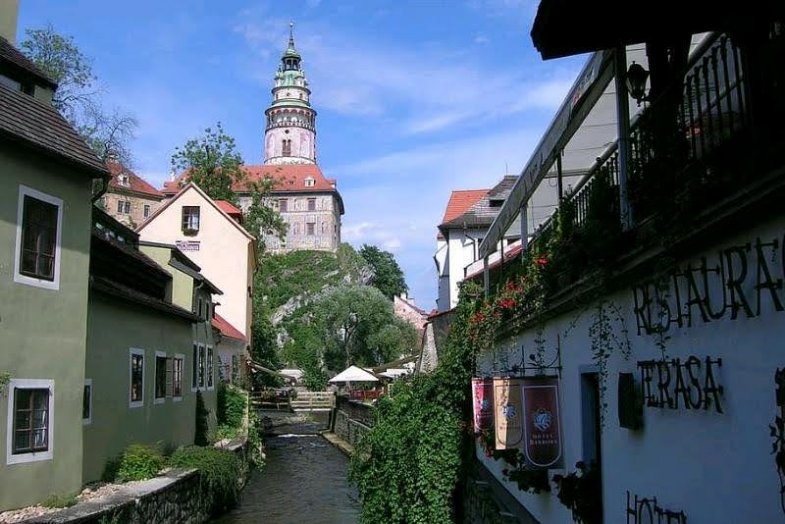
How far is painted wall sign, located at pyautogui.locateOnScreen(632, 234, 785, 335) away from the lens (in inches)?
134

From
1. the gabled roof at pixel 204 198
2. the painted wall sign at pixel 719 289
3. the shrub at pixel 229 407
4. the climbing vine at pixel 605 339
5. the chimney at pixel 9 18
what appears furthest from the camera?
the gabled roof at pixel 204 198

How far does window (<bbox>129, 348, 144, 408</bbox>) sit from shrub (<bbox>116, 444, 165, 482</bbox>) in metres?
1.09

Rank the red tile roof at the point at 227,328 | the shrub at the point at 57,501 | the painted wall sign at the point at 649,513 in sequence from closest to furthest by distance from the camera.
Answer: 1. the painted wall sign at the point at 649,513
2. the shrub at the point at 57,501
3. the red tile roof at the point at 227,328

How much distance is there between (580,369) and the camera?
6.98 m

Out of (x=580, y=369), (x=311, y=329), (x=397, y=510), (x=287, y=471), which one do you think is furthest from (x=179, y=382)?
(x=311, y=329)

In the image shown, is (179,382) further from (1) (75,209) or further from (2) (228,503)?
(1) (75,209)

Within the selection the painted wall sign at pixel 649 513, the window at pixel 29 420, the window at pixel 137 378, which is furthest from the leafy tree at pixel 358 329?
the painted wall sign at pixel 649 513

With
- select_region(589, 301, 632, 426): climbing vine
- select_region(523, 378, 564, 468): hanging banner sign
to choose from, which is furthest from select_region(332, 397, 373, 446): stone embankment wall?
select_region(589, 301, 632, 426): climbing vine

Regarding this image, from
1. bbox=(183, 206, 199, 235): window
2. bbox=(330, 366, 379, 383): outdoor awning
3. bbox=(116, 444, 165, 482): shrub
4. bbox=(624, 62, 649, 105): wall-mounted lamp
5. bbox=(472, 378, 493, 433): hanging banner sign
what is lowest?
bbox=(116, 444, 165, 482): shrub

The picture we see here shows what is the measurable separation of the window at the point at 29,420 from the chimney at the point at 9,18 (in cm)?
793

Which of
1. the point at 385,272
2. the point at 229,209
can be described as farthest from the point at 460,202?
the point at 385,272

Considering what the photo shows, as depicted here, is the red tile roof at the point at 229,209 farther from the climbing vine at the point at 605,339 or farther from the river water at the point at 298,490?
the climbing vine at the point at 605,339

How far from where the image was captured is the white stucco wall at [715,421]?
3424mm

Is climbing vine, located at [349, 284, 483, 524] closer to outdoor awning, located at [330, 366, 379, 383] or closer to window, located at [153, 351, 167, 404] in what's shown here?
window, located at [153, 351, 167, 404]
